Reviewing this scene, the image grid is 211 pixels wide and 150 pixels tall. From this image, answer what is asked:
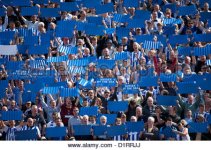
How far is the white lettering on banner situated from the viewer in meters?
17.7

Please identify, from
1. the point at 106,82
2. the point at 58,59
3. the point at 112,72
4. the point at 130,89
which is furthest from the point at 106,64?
the point at 58,59

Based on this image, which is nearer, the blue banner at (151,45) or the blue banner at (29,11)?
the blue banner at (151,45)

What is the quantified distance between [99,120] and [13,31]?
10.4 feet

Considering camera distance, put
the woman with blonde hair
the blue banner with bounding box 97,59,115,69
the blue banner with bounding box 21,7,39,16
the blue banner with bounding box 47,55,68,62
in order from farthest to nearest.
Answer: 1. the blue banner with bounding box 21,7,39,16
2. the blue banner with bounding box 47,55,68,62
3. the blue banner with bounding box 97,59,115,69
4. the woman with blonde hair

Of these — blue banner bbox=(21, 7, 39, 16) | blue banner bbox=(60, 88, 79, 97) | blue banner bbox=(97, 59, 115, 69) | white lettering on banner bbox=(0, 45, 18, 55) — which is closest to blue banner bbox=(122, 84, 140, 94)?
blue banner bbox=(97, 59, 115, 69)

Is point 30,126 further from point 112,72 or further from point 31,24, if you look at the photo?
point 31,24

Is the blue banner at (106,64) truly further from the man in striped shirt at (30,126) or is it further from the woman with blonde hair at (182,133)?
the woman with blonde hair at (182,133)

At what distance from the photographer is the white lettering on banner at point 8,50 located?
17.7m

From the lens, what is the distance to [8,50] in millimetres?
17719

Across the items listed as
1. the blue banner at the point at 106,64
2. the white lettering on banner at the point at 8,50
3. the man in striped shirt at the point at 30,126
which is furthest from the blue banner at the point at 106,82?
the white lettering on banner at the point at 8,50

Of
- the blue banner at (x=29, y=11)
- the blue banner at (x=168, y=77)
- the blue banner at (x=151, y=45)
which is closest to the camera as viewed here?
the blue banner at (x=168, y=77)

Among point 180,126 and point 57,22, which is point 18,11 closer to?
point 57,22

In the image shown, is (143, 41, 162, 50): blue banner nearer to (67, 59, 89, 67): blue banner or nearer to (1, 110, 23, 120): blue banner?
(67, 59, 89, 67): blue banner

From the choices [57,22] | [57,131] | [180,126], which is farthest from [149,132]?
[57,22]
